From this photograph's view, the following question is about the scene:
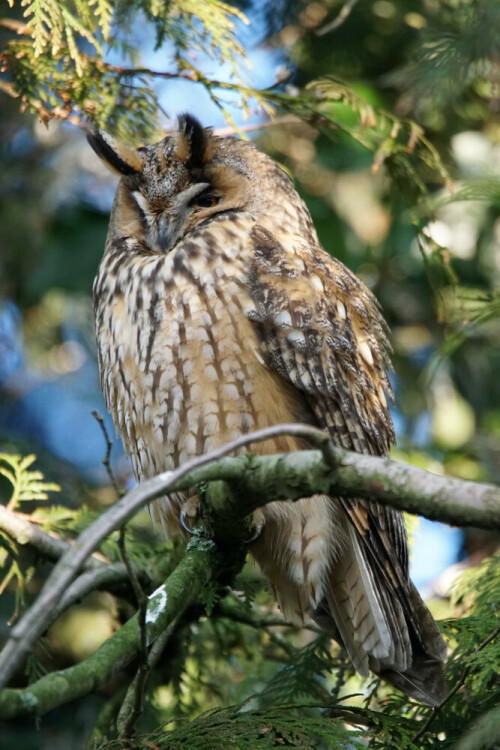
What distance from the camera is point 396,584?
268 cm

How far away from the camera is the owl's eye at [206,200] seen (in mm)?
3023

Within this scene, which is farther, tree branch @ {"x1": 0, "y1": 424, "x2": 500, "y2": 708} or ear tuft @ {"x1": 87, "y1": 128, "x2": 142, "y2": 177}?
ear tuft @ {"x1": 87, "y1": 128, "x2": 142, "y2": 177}

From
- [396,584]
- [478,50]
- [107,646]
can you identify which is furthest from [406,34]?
[107,646]

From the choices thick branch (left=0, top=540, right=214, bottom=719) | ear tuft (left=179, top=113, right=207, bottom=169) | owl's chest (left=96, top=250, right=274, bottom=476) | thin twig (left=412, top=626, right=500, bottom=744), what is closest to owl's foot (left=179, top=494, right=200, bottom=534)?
owl's chest (left=96, top=250, right=274, bottom=476)

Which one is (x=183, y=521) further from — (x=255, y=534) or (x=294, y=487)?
(x=294, y=487)

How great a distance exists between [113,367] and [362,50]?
7.98 ft

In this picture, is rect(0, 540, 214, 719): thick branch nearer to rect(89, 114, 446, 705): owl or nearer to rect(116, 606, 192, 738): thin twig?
rect(116, 606, 192, 738): thin twig

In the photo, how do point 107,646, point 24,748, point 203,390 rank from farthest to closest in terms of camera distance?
point 24,748 → point 203,390 → point 107,646

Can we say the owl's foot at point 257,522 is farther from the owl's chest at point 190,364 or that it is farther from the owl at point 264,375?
the owl's chest at point 190,364

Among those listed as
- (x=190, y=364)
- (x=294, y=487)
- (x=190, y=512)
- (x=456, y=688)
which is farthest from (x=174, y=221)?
(x=456, y=688)

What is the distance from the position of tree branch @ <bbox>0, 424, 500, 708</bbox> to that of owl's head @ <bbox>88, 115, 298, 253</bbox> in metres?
1.29

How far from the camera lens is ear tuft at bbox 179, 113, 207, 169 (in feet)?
9.57

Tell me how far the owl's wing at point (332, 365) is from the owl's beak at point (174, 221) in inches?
10.3

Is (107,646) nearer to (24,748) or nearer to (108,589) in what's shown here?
(108,589)
